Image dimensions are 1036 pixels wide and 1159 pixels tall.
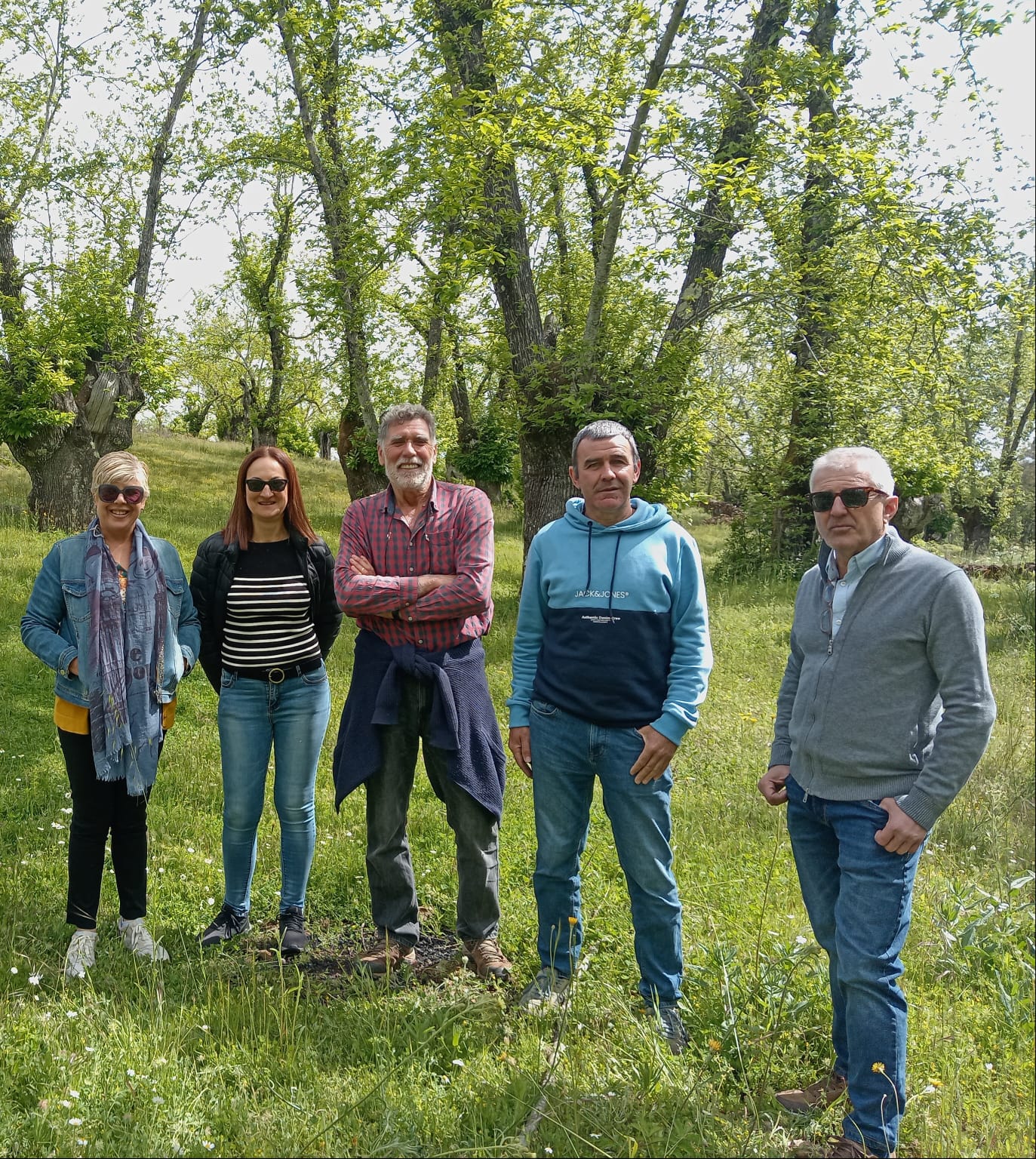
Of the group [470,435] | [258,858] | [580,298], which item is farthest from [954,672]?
[470,435]

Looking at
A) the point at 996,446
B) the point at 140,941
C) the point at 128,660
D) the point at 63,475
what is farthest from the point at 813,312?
the point at 996,446

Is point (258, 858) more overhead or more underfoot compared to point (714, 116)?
more underfoot

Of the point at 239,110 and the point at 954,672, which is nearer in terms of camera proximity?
the point at 954,672

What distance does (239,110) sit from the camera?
50.0 ft

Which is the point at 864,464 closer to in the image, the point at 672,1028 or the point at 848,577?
the point at 848,577

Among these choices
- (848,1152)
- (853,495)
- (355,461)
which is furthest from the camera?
(355,461)

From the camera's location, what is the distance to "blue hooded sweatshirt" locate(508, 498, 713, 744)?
3457 mm

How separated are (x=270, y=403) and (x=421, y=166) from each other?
17098 mm

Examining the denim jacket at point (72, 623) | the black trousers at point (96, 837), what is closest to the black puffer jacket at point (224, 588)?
the denim jacket at point (72, 623)

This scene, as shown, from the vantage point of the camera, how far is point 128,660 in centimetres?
413

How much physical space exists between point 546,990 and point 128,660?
7.69ft

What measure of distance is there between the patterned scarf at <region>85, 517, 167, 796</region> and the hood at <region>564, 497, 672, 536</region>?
1978 millimetres

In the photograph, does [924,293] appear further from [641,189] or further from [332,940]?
[332,940]

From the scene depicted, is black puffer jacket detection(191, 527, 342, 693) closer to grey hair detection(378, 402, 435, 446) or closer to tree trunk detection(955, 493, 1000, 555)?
grey hair detection(378, 402, 435, 446)
